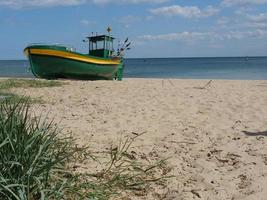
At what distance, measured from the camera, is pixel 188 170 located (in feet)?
14.5

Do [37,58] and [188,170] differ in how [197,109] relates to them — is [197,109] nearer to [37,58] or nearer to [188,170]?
[188,170]

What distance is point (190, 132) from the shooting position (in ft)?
19.4

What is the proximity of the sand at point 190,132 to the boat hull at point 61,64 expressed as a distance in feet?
24.0

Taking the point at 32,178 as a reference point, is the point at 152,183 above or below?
below

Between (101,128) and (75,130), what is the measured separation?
0.43 meters

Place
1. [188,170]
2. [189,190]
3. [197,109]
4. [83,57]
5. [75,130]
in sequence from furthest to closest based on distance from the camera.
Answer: [83,57]
[197,109]
[75,130]
[188,170]
[189,190]

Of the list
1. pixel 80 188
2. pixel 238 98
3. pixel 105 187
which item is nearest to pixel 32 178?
pixel 80 188

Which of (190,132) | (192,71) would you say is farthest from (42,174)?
(192,71)

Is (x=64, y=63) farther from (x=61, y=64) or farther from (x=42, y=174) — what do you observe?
(x=42, y=174)

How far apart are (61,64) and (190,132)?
1169 centimetres

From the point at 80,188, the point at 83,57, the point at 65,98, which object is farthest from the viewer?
the point at 83,57

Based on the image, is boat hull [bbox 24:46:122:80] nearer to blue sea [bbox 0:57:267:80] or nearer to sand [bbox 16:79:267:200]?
sand [bbox 16:79:267:200]

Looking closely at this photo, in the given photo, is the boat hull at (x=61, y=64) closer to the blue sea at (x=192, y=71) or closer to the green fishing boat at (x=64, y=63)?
the green fishing boat at (x=64, y=63)

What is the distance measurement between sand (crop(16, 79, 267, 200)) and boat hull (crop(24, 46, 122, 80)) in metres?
7.31
